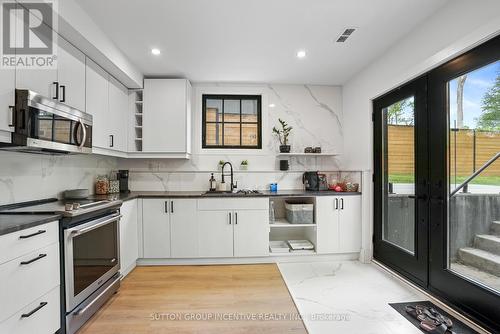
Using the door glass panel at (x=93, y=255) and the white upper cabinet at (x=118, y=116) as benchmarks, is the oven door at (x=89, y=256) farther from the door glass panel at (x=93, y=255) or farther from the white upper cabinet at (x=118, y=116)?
the white upper cabinet at (x=118, y=116)

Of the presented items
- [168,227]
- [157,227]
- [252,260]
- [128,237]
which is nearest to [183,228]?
[168,227]

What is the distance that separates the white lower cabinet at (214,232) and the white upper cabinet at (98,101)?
142 centimetres

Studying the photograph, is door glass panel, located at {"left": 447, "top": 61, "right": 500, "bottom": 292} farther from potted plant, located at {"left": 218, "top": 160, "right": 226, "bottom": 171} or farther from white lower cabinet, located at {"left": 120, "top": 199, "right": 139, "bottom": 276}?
white lower cabinet, located at {"left": 120, "top": 199, "right": 139, "bottom": 276}

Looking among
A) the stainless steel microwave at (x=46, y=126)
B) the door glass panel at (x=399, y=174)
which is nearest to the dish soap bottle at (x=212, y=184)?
the stainless steel microwave at (x=46, y=126)

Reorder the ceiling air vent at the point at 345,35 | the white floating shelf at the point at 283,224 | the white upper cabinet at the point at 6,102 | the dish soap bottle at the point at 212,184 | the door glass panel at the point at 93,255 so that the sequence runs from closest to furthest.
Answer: the white upper cabinet at the point at 6,102
the door glass panel at the point at 93,255
the ceiling air vent at the point at 345,35
the white floating shelf at the point at 283,224
the dish soap bottle at the point at 212,184

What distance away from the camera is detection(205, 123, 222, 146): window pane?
3.92 meters

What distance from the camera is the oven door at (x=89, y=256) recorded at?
181 cm

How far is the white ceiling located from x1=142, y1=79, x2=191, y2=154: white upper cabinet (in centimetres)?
21

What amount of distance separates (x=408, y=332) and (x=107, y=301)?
2545 mm

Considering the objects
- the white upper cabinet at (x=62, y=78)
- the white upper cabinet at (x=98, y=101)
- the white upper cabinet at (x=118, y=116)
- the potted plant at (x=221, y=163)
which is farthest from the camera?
the potted plant at (x=221, y=163)

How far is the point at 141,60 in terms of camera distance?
3.07 meters

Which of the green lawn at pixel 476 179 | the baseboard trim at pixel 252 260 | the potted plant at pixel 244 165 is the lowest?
the baseboard trim at pixel 252 260

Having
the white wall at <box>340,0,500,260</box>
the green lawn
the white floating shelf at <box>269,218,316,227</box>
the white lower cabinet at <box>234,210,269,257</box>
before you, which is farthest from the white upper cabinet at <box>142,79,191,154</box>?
the green lawn

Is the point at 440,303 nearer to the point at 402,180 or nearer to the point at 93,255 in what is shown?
the point at 402,180
